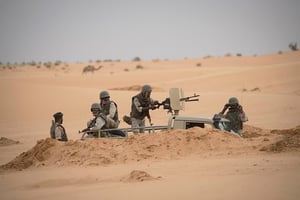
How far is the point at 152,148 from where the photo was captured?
392 inches

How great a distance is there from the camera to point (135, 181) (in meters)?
7.50

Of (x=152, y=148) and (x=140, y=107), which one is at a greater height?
(x=140, y=107)

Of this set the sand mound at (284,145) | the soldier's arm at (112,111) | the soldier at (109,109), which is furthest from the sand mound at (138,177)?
the soldier's arm at (112,111)

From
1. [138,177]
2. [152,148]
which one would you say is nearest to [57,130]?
[152,148]

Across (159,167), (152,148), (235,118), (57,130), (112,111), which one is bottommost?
(159,167)

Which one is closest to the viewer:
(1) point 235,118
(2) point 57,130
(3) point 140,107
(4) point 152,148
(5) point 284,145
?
(5) point 284,145

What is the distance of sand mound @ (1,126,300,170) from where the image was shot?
377 inches

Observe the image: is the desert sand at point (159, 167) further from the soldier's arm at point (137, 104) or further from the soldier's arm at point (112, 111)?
the soldier's arm at point (137, 104)

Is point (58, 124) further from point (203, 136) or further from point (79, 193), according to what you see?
point (79, 193)

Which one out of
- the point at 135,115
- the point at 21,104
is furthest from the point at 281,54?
the point at 135,115

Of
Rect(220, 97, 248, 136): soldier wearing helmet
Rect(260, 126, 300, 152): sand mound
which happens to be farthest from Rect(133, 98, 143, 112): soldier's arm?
Rect(260, 126, 300, 152): sand mound

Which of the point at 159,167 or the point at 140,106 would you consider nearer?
the point at 159,167

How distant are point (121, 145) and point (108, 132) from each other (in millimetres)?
746

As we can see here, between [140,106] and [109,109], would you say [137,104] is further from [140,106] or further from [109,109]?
[109,109]
